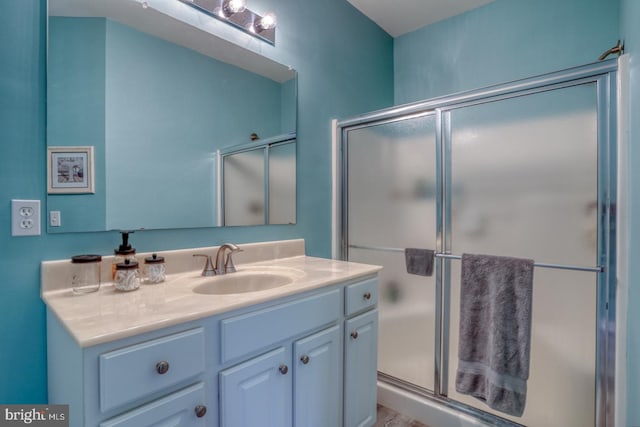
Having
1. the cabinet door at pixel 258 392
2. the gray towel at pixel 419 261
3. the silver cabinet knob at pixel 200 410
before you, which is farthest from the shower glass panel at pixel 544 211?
the silver cabinet knob at pixel 200 410

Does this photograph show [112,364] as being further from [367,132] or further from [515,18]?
[515,18]

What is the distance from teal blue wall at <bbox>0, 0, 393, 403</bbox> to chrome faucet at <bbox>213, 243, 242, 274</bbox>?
0.31 ft

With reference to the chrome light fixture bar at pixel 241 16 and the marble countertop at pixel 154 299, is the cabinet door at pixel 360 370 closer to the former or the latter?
the marble countertop at pixel 154 299

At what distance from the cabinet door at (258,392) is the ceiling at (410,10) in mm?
2303

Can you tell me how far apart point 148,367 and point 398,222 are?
1483 millimetres

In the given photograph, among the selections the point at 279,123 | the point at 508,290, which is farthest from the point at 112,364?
the point at 508,290

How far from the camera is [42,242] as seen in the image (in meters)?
1.05

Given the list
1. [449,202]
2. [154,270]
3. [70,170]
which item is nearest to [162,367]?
[154,270]

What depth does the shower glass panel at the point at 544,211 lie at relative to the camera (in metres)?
1.32

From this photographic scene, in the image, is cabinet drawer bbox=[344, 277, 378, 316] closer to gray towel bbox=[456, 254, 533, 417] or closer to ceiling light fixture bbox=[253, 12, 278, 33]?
gray towel bbox=[456, 254, 533, 417]

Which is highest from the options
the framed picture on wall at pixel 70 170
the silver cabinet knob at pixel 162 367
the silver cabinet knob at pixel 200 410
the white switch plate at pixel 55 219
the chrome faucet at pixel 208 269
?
the framed picture on wall at pixel 70 170

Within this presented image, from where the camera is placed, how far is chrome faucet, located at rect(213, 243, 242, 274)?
4.62ft

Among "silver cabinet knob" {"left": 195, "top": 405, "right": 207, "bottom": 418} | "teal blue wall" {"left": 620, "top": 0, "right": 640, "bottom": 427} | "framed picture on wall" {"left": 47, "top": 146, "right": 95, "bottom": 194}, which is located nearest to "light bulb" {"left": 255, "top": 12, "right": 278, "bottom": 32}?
"framed picture on wall" {"left": 47, "top": 146, "right": 95, "bottom": 194}

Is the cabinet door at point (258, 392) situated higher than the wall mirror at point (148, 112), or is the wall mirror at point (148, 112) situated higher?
the wall mirror at point (148, 112)
